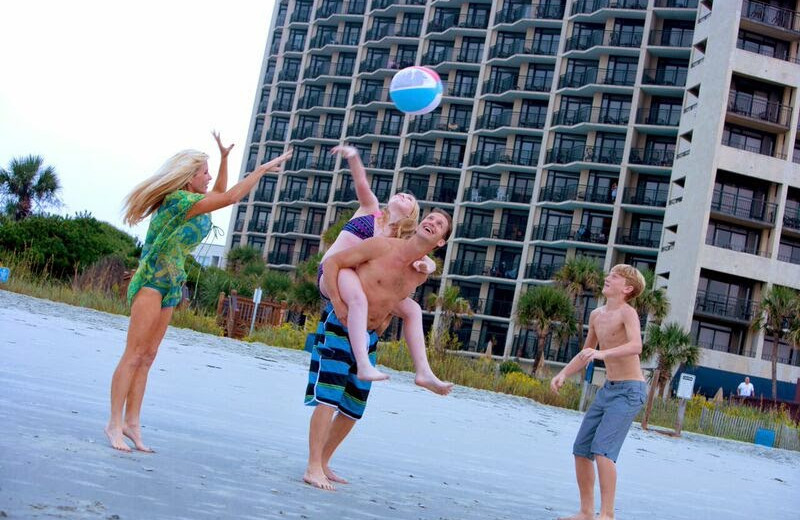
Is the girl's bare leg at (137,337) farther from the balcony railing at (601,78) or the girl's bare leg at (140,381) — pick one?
the balcony railing at (601,78)

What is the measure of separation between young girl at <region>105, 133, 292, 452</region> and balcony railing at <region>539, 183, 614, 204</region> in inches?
2566

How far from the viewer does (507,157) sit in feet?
247

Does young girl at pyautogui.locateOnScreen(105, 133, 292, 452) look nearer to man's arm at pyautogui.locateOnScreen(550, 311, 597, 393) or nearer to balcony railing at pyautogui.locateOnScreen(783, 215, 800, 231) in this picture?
man's arm at pyautogui.locateOnScreen(550, 311, 597, 393)

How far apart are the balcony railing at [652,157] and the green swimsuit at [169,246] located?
6486 centimetres

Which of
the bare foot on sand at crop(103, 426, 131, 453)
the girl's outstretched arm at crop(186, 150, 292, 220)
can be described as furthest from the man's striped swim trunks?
the bare foot on sand at crop(103, 426, 131, 453)

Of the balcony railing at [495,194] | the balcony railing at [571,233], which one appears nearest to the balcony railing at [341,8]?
the balcony railing at [495,194]

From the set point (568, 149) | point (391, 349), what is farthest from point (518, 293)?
point (391, 349)

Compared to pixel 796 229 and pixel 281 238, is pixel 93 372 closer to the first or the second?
pixel 796 229

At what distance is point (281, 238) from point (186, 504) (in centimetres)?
8499

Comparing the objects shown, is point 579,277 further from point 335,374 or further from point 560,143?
point 335,374

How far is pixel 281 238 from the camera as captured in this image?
8856 cm

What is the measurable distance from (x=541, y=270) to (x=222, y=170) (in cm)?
6525

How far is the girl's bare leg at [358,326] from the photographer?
5.47 m

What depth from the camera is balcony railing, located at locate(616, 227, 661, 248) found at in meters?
67.1
